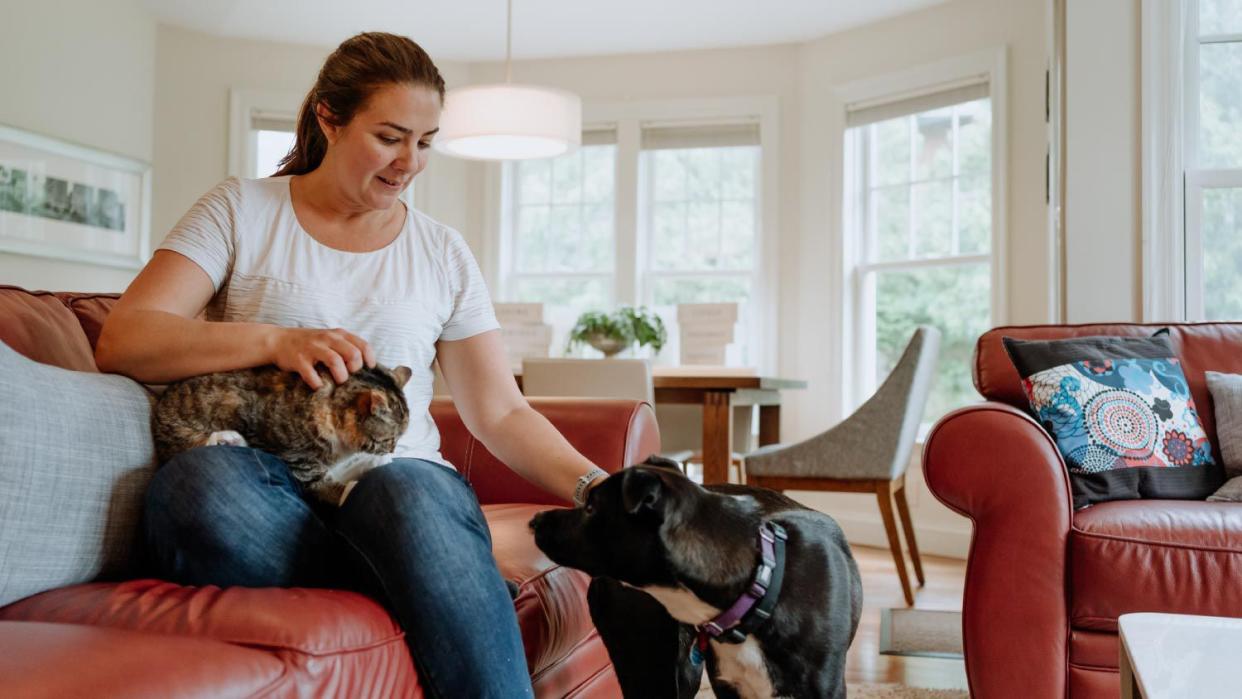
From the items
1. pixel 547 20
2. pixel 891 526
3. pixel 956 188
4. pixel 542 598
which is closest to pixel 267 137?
pixel 547 20

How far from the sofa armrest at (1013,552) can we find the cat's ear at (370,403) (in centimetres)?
134

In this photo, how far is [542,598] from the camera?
60.2 inches

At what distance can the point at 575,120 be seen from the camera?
3.83m

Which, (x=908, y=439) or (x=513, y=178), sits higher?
(x=513, y=178)

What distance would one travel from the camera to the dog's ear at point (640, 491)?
4.01 ft

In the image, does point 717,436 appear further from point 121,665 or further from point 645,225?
point 121,665

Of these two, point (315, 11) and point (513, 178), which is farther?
point (513, 178)

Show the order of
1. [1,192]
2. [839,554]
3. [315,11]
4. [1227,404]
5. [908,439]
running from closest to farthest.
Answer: [839,554] < [1227,404] < [908,439] < [1,192] < [315,11]

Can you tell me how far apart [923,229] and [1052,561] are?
3176mm

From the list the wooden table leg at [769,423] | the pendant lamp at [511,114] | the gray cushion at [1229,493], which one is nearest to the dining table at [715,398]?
the wooden table leg at [769,423]

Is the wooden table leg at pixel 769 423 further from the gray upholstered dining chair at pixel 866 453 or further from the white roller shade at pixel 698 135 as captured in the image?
the white roller shade at pixel 698 135

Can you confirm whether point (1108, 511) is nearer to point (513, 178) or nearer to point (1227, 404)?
point (1227, 404)

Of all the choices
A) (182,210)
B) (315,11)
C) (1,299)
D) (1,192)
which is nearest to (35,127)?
(1,192)

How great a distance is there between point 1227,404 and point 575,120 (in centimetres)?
228
